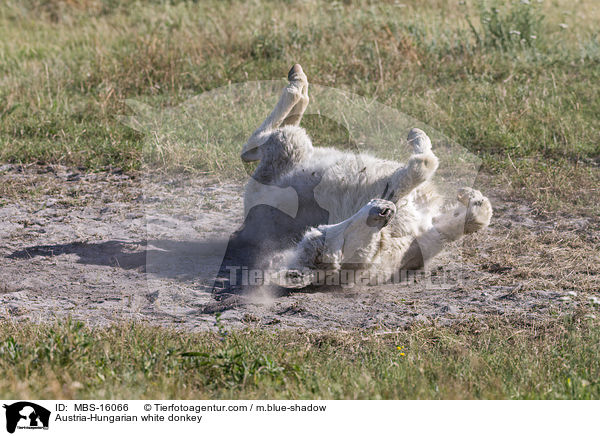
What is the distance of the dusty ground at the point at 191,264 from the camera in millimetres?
4355

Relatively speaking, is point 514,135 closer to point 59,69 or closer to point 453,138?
point 453,138

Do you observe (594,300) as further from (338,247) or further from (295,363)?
(295,363)

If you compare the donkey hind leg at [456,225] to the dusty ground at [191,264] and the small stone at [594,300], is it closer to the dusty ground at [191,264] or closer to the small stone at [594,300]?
the dusty ground at [191,264]

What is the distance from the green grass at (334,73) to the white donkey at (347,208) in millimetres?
1552

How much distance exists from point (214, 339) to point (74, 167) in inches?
149

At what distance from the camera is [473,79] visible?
855 centimetres

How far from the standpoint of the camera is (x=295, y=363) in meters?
3.46

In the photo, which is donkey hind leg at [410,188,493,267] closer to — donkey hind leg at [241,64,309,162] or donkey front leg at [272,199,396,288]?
donkey front leg at [272,199,396,288]

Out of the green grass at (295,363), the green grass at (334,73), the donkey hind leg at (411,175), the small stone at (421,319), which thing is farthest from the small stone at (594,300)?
the green grass at (334,73)

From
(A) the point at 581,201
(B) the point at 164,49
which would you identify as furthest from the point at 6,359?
(B) the point at 164,49
